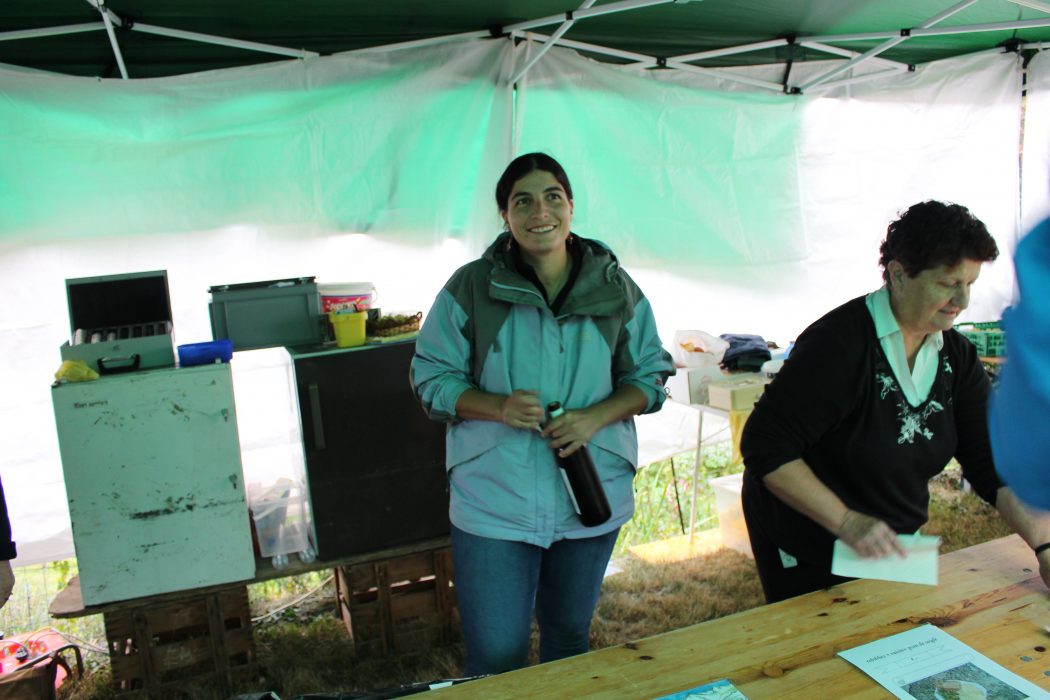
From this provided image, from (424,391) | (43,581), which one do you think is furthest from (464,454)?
(43,581)

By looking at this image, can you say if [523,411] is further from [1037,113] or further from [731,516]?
[1037,113]

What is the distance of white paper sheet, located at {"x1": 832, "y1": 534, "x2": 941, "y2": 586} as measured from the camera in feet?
4.79

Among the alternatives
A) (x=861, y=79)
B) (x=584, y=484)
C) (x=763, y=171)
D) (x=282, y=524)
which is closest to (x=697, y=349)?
(x=763, y=171)

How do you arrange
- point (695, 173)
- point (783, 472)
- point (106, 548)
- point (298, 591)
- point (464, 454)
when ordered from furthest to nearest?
point (695, 173), point (298, 591), point (106, 548), point (464, 454), point (783, 472)

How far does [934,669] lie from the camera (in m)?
1.29

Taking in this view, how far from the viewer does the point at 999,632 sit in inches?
55.2

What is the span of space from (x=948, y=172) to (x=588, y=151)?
7.98 ft

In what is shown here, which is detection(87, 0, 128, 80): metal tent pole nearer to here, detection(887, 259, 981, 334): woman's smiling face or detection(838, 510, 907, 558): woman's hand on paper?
detection(887, 259, 981, 334): woman's smiling face

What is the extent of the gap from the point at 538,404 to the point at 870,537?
2.37 feet

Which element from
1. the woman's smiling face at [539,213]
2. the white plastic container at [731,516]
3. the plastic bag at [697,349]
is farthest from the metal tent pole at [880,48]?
the woman's smiling face at [539,213]

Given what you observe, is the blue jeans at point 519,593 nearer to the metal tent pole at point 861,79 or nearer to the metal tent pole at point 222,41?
the metal tent pole at point 222,41

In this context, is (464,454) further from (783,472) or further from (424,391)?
(783,472)

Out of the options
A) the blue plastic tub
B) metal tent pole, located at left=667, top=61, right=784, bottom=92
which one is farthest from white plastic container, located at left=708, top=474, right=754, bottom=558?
the blue plastic tub

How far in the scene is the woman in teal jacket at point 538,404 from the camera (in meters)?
1.89
